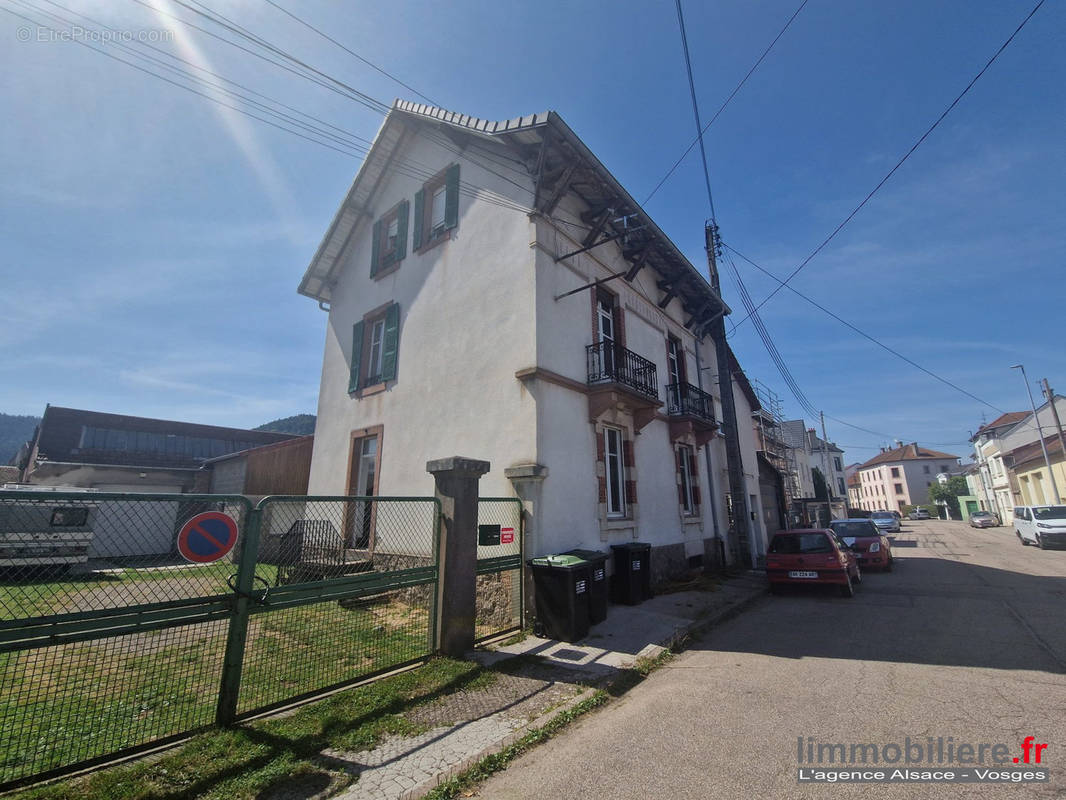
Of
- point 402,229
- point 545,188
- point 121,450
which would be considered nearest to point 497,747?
point 545,188

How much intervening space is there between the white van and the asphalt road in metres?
16.8

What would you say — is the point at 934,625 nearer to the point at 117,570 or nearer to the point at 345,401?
the point at 117,570

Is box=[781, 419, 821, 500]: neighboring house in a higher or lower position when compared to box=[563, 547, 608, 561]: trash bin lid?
higher

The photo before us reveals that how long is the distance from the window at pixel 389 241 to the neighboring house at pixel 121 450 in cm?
1584

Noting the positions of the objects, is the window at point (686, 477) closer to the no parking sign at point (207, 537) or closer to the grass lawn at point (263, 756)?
the grass lawn at point (263, 756)

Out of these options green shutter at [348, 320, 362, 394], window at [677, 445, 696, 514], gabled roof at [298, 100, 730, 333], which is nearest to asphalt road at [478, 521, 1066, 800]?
window at [677, 445, 696, 514]

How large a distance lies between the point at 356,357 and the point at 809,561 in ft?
41.3

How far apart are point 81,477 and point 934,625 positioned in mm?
28807

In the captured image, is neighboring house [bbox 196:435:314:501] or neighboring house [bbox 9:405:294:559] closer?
neighboring house [bbox 196:435:314:501]

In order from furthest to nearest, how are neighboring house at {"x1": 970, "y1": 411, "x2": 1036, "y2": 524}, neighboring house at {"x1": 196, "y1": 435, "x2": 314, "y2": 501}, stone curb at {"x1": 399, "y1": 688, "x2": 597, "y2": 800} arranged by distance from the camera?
neighboring house at {"x1": 970, "y1": 411, "x2": 1036, "y2": 524}, neighboring house at {"x1": 196, "y1": 435, "x2": 314, "y2": 501}, stone curb at {"x1": 399, "y1": 688, "x2": 597, "y2": 800}

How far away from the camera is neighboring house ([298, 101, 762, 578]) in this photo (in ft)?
29.2

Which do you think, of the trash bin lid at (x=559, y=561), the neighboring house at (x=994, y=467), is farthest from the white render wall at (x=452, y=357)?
the neighboring house at (x=994, y=467)

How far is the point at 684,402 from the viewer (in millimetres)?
12898

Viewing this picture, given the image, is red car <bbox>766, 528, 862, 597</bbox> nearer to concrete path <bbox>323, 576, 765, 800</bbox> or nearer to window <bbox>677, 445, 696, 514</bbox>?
concrete path <bbox>323, 576, 765, 800</bbox>
